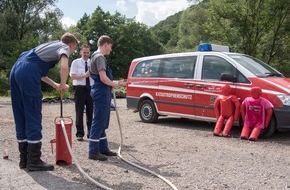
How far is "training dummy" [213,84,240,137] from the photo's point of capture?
8391 mm

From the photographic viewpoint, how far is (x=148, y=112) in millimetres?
10719

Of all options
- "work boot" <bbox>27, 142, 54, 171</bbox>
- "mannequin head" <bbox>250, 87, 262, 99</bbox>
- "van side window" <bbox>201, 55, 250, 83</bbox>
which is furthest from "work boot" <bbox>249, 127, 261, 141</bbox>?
"work boot" <bbox>27, 142, 54, 171</bbox>

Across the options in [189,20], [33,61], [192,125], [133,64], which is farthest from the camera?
[189,20]

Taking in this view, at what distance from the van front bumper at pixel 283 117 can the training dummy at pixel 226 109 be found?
31.8 inches

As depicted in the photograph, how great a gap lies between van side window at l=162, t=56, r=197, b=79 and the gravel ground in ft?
4.92

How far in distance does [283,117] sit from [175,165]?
300 centimetres

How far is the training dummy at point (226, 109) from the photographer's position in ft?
27.5

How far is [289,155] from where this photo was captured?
22.2 feet

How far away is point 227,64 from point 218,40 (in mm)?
14683

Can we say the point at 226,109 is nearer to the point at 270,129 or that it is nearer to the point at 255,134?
the point at 255,134

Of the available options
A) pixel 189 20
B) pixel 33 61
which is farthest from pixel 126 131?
pixel 189 20

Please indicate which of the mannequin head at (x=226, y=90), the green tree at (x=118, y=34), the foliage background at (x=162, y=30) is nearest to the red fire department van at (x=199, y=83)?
the mannequin head at (x=226, y=90)

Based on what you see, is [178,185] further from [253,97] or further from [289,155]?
[253,97]

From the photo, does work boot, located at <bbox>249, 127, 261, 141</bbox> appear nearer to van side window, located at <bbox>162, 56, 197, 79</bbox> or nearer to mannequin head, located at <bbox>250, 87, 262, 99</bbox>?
mannequin head, located at <bbox>250, 87, 262, 99</bbox>
